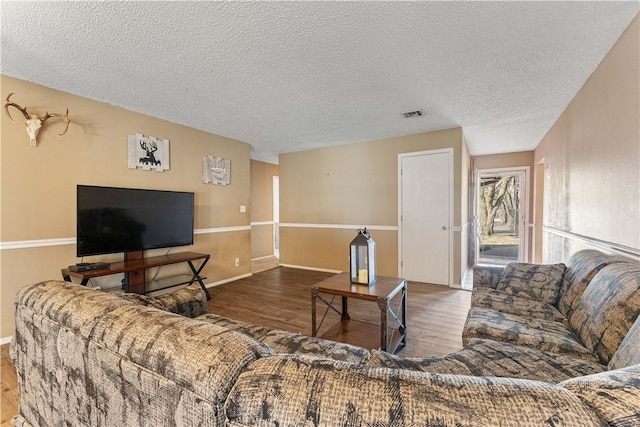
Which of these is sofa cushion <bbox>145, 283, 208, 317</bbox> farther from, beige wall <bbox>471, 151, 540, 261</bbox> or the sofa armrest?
beige wall <bbox>471, 151, 540, 261</bbox>

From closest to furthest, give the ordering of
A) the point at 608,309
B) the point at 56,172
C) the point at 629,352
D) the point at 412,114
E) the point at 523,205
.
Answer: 1. the point at 629,352
2. the point at 608,309
3. the point at 56,172
4. the point at 412,114
5. the point at 523,205

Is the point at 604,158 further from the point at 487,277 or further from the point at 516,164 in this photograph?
the point at 516,164

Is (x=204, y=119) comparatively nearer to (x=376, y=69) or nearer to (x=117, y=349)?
(x=376, y=69)

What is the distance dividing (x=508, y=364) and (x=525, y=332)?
A: 0.54 meters

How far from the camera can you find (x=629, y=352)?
980mm

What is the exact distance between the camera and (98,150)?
294 centimetres

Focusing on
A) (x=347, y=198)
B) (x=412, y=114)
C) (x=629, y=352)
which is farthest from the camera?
(x=347, y=198)

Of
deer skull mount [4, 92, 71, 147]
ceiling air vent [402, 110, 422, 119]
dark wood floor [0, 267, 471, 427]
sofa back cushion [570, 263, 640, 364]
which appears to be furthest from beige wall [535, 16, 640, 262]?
deer skull mount [4, 92, 71, 147]

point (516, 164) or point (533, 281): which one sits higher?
point (516, 164)

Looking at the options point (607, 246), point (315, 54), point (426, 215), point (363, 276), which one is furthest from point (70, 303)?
point (426, 215)

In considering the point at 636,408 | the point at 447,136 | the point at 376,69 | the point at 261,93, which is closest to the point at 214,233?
the point at 261,93

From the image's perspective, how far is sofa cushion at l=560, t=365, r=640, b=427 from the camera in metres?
0.42

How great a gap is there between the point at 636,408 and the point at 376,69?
2.41m

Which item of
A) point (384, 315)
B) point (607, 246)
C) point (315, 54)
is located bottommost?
point (384, 315)
